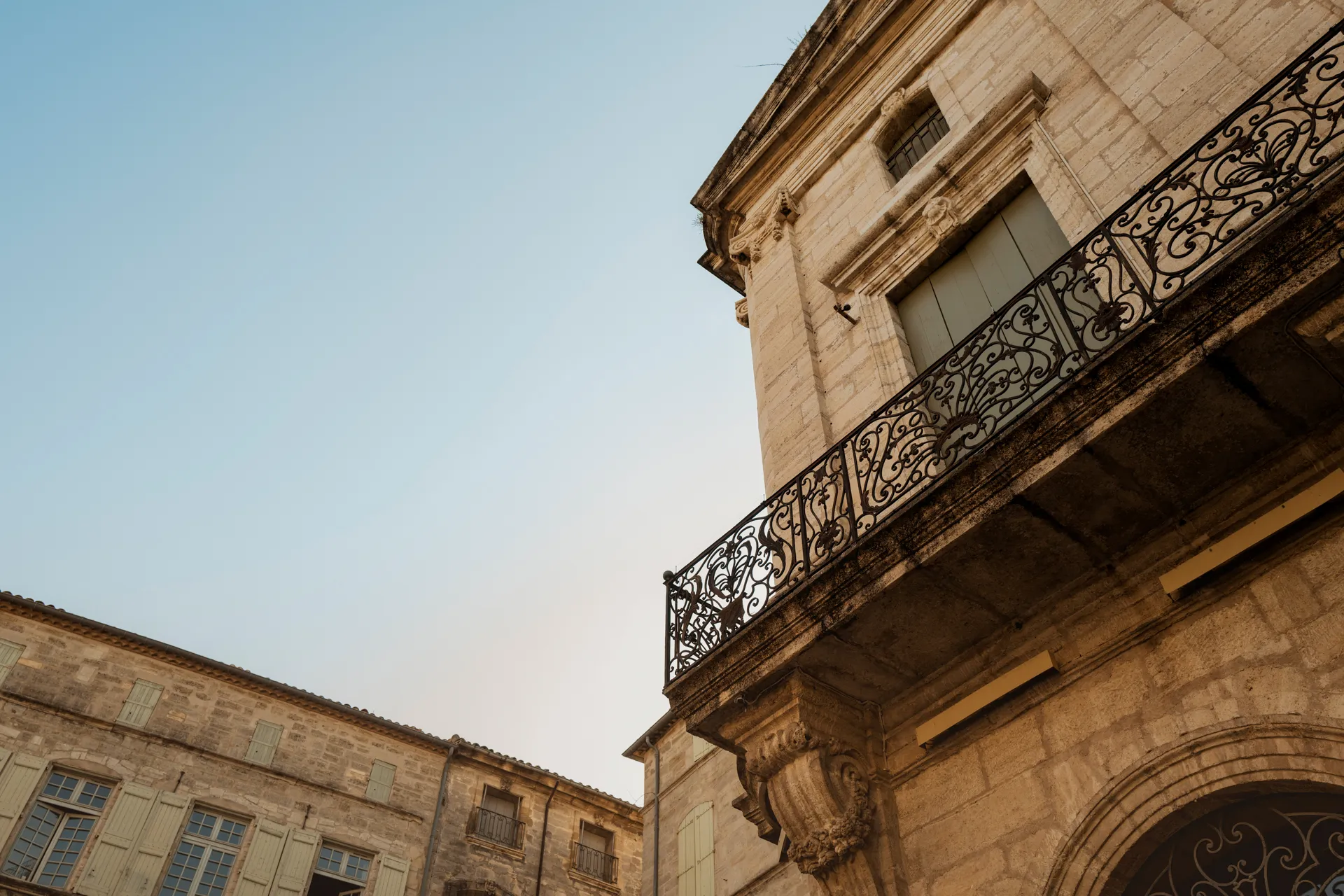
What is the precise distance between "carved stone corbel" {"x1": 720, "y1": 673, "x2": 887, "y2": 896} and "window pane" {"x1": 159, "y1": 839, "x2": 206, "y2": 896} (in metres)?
15.7

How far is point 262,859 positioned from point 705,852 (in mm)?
10404

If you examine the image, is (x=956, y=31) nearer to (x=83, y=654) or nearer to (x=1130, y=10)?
(x=1130, y=10)

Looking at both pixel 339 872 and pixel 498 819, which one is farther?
pixel 498 819

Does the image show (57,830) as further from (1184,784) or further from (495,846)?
(1184,784)

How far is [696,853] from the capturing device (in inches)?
529

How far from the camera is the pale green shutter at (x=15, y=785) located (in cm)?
1695

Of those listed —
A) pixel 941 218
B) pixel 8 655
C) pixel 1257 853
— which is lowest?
pixel 1257 853

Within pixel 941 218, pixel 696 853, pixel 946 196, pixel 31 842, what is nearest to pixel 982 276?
pixel 941 218

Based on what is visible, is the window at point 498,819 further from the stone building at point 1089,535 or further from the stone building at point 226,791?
the stone building at point 1089,535

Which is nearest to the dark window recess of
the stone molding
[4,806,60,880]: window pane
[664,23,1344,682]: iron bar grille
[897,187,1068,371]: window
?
the stone molding

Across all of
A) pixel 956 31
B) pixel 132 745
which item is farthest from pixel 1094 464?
pixel 132 745

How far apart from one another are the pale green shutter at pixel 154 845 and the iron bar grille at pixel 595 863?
30.5ft

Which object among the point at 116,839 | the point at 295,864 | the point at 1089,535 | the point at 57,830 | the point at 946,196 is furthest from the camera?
the point at 295,864

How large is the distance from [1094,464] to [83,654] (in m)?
20.2
